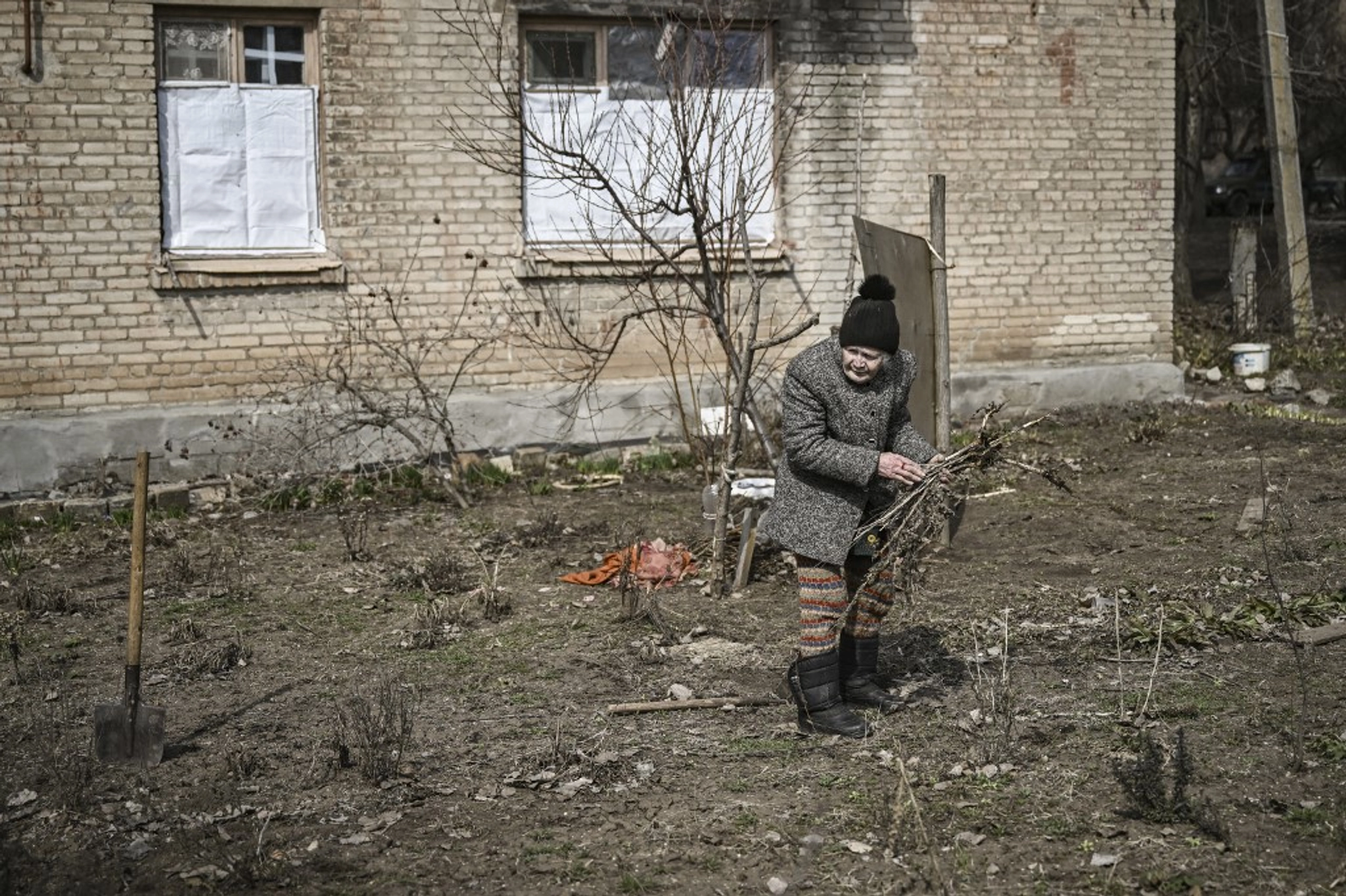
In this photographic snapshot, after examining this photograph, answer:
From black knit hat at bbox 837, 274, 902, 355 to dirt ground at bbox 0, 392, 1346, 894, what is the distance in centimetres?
95

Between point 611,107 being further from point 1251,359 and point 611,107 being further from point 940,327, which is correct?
point 1251,359

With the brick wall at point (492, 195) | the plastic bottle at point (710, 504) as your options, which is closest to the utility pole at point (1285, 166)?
the brick wall at point (492, 195)

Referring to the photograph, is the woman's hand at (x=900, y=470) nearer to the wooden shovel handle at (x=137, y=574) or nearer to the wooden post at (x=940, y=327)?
the wooden shovel handle at (x=137, y=574)

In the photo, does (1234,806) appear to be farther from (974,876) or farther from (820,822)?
(820,822)

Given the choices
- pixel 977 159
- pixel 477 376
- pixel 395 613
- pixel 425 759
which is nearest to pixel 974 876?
pixel 425 759

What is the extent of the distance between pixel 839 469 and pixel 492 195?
592 cm

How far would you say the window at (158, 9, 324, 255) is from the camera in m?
9.73

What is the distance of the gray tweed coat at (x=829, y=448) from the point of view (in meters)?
5.07

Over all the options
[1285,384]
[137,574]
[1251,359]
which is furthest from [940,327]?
[1251,359]

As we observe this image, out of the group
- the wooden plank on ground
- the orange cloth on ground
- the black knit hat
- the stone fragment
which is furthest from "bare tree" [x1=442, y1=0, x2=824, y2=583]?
the stone fragment

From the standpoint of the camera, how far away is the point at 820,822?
4535mm

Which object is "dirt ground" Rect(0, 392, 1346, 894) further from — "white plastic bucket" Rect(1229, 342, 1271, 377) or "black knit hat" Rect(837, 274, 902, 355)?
"white plastic bucket" Rect(1229, 342, 1271, 377)

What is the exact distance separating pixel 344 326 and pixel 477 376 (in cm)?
99

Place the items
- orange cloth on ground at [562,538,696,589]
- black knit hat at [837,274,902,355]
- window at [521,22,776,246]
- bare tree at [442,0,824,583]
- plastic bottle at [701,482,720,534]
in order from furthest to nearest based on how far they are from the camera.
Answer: window at [521,22,776,246] < bare tree at [442,0,824,583] < plastic bottle at [701,482,720,534] < orange cloth on ground at [562,538,696,589] < black knit hat at [837,274,902,355]
